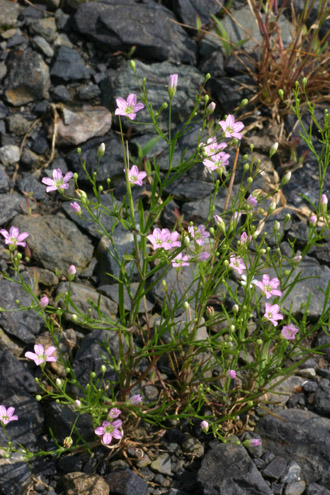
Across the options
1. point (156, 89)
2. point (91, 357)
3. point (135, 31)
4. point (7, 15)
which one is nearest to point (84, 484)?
point (91, 357)

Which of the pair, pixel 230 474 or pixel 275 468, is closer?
pixel 230 474

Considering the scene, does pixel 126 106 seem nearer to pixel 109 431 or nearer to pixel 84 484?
pixel 109 431

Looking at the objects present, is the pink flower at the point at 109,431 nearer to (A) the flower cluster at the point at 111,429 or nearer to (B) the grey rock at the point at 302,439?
(A) the flower cluster at the point at 111,429

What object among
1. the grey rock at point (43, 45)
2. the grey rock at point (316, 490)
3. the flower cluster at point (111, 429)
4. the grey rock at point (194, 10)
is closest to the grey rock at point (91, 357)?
the flower cluster at point (111, 429)

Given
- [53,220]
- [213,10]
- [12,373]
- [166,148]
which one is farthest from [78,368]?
[213,10]

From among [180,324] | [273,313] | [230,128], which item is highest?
[230,128]

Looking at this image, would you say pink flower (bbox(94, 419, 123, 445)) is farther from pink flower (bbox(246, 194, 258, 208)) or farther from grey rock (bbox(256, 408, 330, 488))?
pink flower (bbox(246, 194, 258, 208))

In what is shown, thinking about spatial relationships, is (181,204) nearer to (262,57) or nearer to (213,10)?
(262,57)
